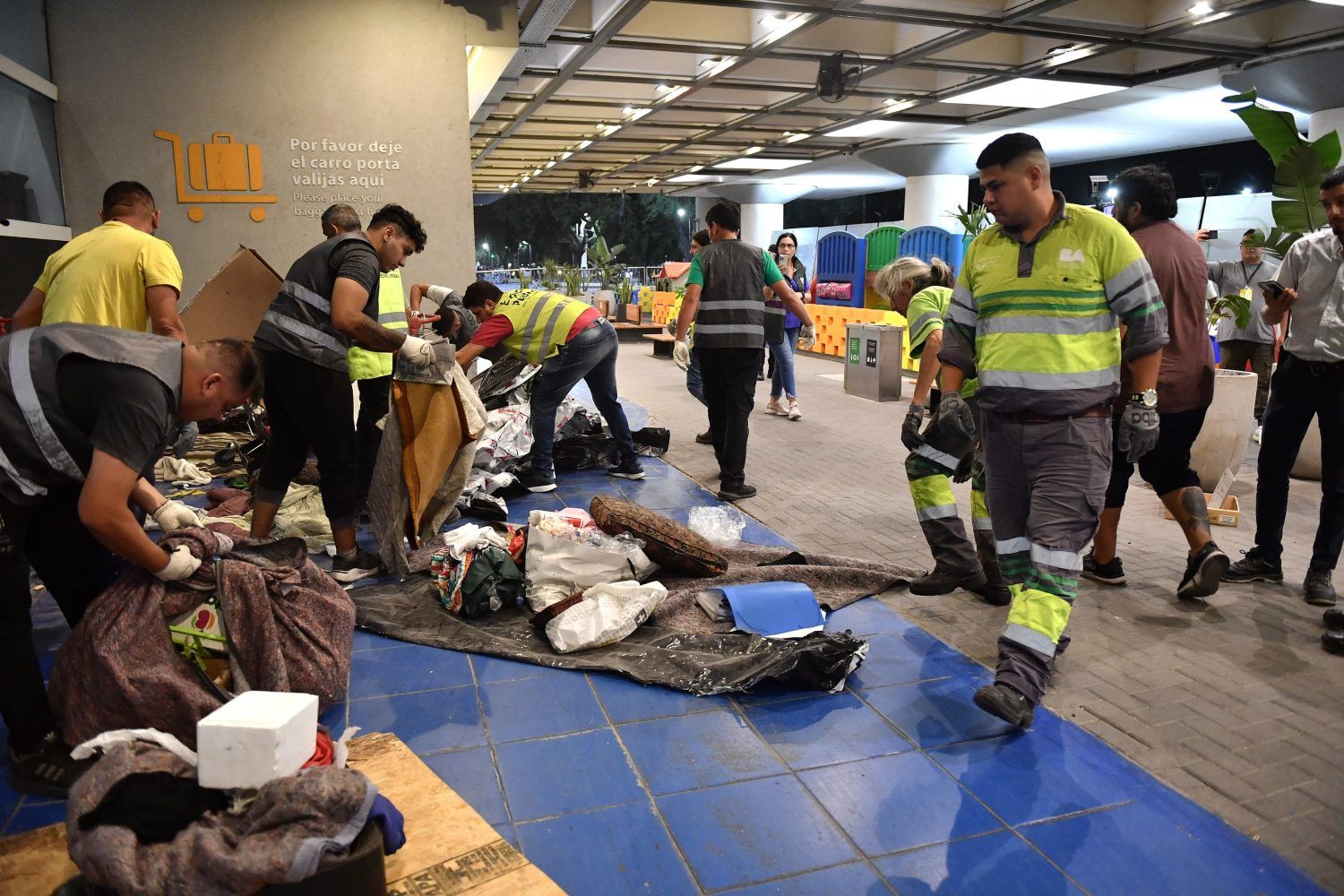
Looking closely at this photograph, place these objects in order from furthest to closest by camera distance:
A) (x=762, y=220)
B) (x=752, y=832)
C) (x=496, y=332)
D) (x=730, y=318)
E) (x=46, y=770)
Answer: (x=762, y=220) → (x=730, y=318) → (x=496, y=332) → (x=46, y=770) → (x=752, y=832)

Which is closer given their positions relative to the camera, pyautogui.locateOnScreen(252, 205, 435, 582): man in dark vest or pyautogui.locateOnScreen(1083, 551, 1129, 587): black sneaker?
pyautogui.locateOnScreen(252, 205, 435, 582): man in dark vest

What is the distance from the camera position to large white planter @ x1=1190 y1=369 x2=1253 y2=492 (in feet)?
18.5

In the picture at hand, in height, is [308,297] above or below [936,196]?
below

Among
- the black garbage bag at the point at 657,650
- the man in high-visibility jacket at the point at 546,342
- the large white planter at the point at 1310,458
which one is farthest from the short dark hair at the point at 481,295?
the large white planter at the point at 1310,458

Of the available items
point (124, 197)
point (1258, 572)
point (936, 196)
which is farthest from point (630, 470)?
point (936, 196)

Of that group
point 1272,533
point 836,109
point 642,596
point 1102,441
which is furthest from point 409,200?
point 836,109

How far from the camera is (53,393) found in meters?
2.23

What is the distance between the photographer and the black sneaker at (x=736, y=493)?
5.88 meters

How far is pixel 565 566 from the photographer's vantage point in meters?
3.86

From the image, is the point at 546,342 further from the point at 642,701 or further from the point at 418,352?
the point at 642,701

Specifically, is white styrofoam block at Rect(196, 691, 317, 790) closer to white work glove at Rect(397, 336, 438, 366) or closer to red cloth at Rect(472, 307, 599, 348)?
white work glove at Rect(397, 336, 438, 366)

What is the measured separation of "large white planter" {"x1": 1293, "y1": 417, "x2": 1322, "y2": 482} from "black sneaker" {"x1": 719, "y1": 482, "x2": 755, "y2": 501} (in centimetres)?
406

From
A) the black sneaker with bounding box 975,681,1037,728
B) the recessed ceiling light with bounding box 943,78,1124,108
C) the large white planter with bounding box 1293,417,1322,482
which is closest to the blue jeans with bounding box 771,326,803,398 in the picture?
the recessed ceiling light with bounding box 943,78,1124,108

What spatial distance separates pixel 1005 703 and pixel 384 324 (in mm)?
3433
